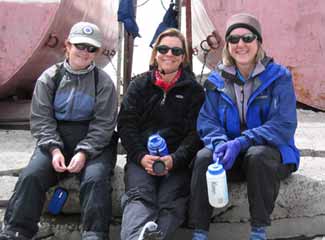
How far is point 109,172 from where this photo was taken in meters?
3.44

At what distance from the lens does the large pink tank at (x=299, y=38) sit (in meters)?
5.64

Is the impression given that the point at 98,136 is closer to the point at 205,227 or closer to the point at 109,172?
the point at 109,172

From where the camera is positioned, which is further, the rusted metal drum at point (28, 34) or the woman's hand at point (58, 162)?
the rusted metal drum at point (28, 34)

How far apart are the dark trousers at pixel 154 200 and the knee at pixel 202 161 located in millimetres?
178

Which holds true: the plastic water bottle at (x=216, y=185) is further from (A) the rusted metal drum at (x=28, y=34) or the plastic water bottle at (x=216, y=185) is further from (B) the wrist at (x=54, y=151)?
(A) the rusted metal drum at (x=28, y=34)

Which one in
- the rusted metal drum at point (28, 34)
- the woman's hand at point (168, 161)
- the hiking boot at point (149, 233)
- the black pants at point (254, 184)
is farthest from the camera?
the rusted metal drum at point (28, 34)

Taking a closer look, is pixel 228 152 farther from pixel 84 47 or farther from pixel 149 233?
pixel 84 47

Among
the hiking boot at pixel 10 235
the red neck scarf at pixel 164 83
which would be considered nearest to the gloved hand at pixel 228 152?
the red neck scarf at pixel 164 83

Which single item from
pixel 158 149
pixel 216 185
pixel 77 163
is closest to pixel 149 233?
pixel 216 185

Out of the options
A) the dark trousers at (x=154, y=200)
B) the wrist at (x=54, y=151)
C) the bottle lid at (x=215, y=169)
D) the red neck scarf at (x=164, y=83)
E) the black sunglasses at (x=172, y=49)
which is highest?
the black sunglasses at (x=172, y=49)

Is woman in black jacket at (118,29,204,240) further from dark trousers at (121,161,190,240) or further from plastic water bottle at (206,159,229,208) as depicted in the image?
→ plastic water bottle at (206,159,229,208)

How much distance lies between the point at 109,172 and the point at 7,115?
8.37 ft

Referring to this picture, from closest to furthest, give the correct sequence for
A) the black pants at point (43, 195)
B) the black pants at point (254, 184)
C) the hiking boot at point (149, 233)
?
the hiking boot at point (149, 233), the black pants at point (254, 184), the black pants at point (43, 195)

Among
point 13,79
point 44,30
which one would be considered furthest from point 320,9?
point 13,79
